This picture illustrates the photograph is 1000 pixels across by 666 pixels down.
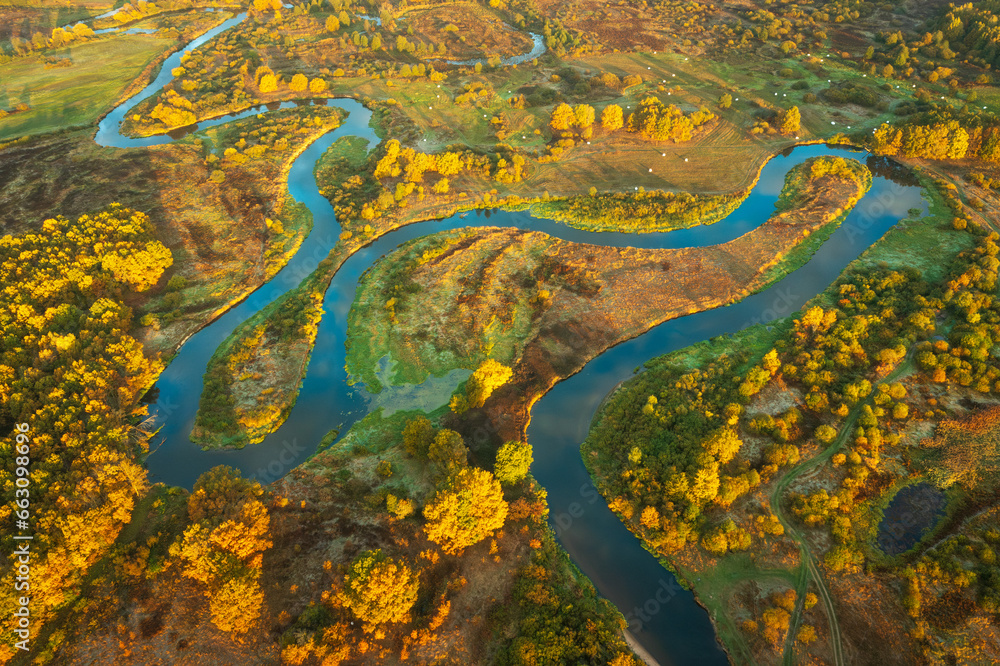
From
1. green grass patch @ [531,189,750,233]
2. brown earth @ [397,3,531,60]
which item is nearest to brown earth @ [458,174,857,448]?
green grass patch @ [531,189,750,233]

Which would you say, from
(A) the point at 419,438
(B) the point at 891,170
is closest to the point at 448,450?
(A) the point at 419,438

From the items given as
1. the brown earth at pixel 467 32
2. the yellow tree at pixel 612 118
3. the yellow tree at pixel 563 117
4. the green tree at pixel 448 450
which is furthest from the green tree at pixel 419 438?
the brown earth at pixel 467 32

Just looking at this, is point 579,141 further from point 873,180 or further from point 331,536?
point 331,536

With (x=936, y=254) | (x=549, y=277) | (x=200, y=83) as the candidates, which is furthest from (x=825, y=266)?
(x=200, y=83)

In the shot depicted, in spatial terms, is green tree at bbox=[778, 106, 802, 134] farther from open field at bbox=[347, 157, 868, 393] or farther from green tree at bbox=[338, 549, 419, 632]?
green tree at bbox=[338, 549, 419, 632]

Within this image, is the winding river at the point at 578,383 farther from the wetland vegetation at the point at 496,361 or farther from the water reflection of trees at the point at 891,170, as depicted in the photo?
the wetland vegetation at the point at 496,361

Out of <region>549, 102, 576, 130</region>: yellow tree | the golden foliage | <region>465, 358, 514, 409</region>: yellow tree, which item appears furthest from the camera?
<region>549, 102, 576, 130</region>: yellow tree

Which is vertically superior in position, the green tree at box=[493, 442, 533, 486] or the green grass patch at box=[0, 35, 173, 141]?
the green grass patch at box=[0, 35, 173, 141]
